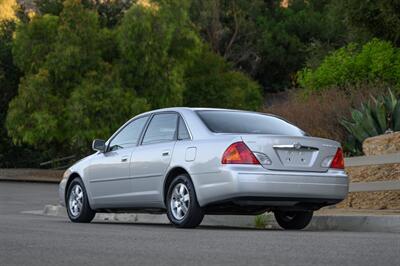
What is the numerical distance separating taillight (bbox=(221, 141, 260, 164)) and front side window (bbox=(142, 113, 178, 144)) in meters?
1.28

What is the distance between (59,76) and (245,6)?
30959 millimetres

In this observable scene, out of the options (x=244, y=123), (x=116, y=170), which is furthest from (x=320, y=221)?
(x=116, y=170)

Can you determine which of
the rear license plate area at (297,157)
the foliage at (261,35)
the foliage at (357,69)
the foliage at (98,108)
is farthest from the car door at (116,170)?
the foliage at (261,35)

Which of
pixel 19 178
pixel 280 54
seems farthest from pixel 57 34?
pixel 280 54

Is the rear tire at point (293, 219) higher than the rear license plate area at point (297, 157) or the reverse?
the reverse

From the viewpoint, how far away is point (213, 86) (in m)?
45.4

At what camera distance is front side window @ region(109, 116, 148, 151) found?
13.6 metres

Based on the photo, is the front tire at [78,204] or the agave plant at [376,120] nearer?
the front tire at [78,204]

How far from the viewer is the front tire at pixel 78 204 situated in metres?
14.2

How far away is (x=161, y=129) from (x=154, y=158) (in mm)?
531

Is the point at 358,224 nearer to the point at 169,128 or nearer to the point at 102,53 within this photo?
the point at 169,128

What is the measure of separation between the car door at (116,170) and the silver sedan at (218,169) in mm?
14

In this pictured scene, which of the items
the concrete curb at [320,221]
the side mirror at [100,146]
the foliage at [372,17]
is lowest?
the concrete curb at [320,221]

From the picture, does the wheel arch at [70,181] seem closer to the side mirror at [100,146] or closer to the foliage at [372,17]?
the side mirror at [100,146]
